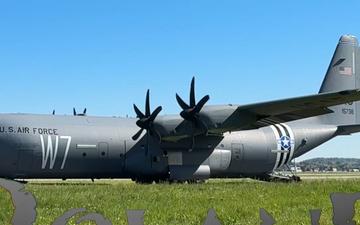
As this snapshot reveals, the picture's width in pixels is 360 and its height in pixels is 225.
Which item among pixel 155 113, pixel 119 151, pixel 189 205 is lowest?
pixel 189 205

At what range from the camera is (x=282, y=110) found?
77.4ft

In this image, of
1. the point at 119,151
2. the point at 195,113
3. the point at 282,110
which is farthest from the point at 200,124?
the point at 119,151

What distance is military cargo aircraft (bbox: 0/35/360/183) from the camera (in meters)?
22.9

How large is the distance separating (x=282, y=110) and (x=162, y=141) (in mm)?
5802

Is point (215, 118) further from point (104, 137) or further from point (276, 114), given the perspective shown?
point (104, 137)

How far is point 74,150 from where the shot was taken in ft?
77.2


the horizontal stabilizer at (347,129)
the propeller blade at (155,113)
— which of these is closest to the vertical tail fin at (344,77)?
the horizontal stabilizer at (347,129)

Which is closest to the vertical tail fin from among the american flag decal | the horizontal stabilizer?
the american flag decal

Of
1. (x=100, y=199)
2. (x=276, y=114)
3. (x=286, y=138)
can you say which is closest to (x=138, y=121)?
(x=276, y=114)

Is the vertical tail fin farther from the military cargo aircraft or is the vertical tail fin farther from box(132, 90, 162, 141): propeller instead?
box(132, 90, 162, 141): propeller

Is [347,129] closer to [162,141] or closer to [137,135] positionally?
[162,141]

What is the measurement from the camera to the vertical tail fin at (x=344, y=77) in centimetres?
3141

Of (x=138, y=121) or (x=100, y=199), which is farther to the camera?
(x=138, y=121)

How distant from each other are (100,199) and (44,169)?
30.8 feet
